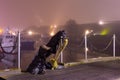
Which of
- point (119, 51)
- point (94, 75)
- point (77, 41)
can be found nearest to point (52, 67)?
point (94, 75)

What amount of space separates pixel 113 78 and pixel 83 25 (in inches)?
1000

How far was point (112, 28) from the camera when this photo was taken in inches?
1161

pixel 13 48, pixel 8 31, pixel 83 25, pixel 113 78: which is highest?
pixel 83 25

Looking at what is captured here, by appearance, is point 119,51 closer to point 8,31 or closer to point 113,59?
point 113,59

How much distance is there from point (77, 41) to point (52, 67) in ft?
45.0

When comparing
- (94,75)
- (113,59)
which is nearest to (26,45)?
(113,59)

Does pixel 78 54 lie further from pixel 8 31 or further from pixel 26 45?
pixel 8 31

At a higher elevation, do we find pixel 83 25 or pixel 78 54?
pixel 83 25

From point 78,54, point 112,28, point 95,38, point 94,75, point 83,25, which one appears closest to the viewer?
point 94,75

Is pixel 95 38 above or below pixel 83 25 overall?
below

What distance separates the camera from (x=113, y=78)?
6.93 meters

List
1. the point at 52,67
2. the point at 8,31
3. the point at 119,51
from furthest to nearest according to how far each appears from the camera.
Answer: the point at 119,51
the point at 8,31
the point at 52,67

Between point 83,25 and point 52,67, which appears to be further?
point 83,25

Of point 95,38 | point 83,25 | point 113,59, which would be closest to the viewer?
point 113,59
